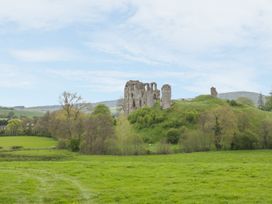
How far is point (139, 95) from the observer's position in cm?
13300

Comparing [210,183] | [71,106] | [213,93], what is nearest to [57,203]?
[210,183]

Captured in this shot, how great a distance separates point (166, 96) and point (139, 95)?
14465 millimetres

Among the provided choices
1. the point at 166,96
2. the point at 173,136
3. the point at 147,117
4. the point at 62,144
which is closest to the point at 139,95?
the point at 166,96

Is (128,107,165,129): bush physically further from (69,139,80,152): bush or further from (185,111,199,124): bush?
(69,139,80,152): bush

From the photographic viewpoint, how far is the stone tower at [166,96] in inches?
4683

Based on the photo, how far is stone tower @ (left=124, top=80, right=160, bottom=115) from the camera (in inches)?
5109

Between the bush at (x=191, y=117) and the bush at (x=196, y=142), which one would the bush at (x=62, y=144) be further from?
the bush at (x=191, y=117)

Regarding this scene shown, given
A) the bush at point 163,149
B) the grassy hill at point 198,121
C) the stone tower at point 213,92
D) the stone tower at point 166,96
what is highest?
the stone tower at point 213,92

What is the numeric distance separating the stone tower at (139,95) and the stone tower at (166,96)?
22.5ft

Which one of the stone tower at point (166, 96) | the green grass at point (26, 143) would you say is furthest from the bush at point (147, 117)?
the green grass at point (26, 143)

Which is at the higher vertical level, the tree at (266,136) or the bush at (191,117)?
Answer: the bush at (191,117)

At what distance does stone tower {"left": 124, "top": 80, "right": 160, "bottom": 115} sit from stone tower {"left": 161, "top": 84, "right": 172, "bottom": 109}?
6.86m

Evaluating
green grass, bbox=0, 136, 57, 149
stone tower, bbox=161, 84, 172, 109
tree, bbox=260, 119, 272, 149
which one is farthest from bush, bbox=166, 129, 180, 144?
green grass, bbox=0, 136, 57, 149

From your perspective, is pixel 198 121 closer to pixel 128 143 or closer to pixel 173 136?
pixel 173 136
